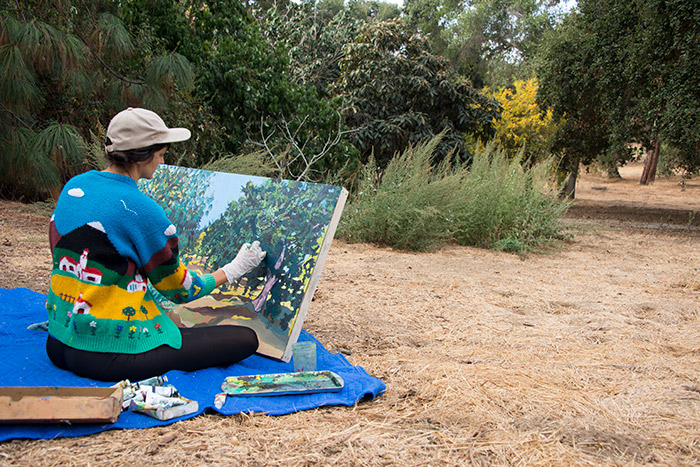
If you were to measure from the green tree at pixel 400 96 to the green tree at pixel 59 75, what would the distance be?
193 inches

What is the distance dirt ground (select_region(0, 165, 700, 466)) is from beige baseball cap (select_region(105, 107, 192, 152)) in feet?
3.36

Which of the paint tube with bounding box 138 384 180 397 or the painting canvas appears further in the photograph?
the painting canvas

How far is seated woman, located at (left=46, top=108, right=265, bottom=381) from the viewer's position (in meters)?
2.01

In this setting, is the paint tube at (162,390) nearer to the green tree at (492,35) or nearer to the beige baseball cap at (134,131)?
the beige baseball cap at (134,131)

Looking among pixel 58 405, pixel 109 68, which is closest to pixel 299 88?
pixel 109 68

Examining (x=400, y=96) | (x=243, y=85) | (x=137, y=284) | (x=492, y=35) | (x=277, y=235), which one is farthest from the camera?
(x=492, y=35)

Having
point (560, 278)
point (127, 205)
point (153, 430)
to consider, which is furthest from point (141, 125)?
point (560, 278)

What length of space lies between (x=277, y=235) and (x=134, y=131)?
925 mm

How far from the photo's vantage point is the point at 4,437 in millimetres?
1748

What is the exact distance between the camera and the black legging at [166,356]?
2084 mm

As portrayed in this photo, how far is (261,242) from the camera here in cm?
281

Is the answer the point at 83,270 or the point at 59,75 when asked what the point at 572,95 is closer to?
the point at 59,75

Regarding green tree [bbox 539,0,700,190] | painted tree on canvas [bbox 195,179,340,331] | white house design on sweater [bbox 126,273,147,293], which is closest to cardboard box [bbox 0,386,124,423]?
white house design on sweater [bbox 126,273,147,293]

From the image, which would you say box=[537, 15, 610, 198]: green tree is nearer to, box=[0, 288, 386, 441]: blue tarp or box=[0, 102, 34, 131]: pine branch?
box=[0, 102, 34, 131]: pine branch
